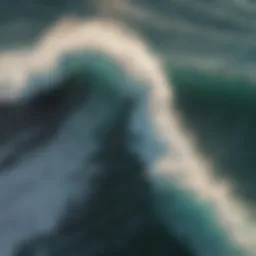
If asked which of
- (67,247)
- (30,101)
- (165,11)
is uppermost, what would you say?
(165,11)

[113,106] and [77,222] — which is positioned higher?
[113,106]

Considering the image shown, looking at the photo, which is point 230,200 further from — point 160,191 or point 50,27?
point 50,27

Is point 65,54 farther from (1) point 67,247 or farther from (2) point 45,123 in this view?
(1) point 67,247

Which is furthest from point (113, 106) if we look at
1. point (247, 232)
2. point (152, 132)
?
point (247, 232)

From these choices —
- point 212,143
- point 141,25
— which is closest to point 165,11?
point 141,25

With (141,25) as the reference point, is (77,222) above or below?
below
